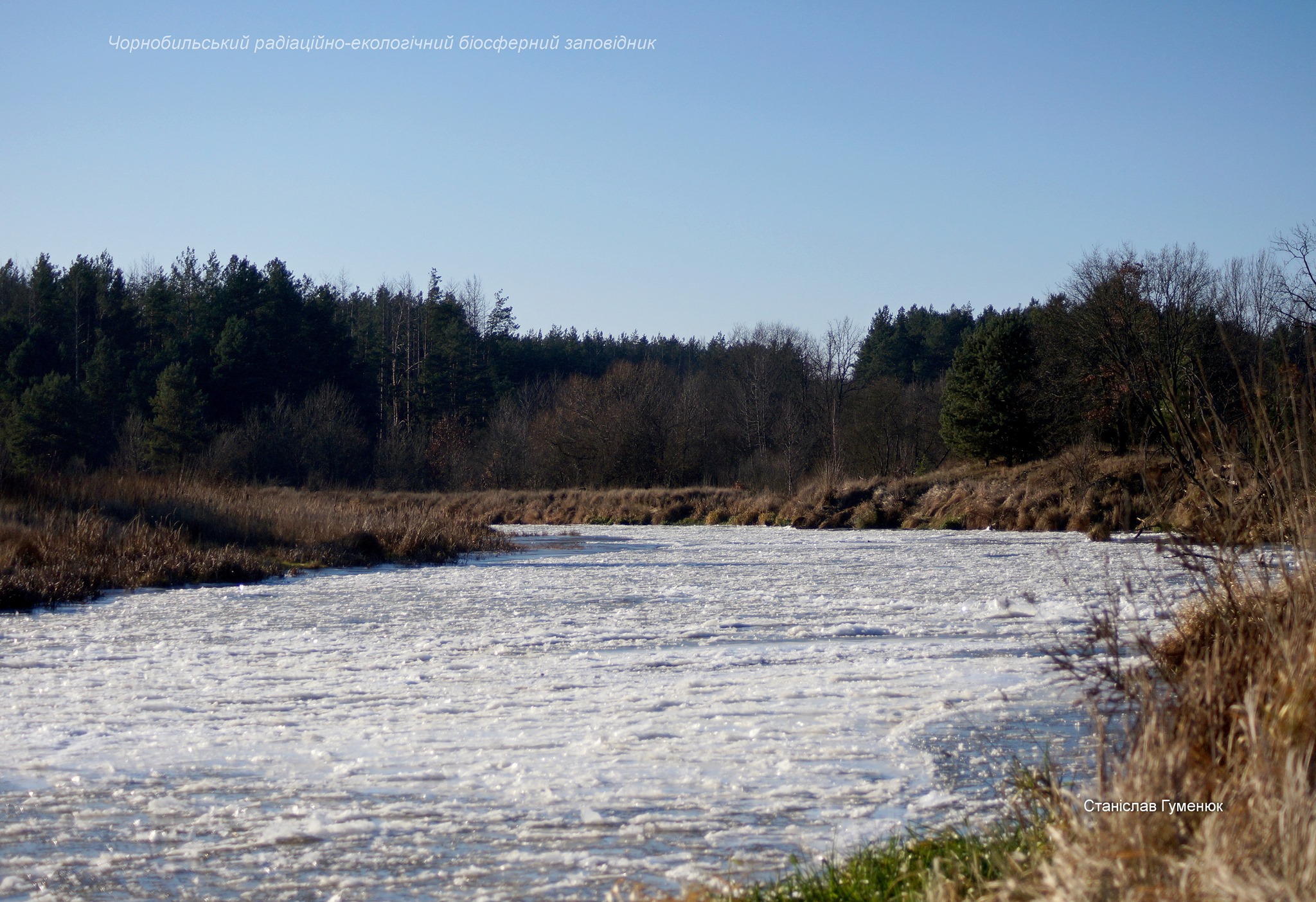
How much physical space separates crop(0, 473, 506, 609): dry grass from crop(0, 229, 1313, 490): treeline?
53.9ft

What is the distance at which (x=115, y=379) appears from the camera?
1898 inches

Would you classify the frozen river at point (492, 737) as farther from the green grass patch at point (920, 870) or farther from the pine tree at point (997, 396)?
the pine tree at point (997, 396)

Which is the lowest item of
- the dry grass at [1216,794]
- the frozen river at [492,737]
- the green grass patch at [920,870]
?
the frozen river at [492,737]

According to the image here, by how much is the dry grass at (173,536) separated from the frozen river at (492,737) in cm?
250

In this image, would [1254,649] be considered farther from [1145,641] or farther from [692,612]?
[692,612]

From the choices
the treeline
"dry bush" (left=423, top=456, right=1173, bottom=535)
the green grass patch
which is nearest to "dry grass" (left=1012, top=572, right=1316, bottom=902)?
the green grass patch

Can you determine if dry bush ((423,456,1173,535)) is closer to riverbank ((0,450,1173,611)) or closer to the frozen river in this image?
riverbank ((0,450,1173,611))

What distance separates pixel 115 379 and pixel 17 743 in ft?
159

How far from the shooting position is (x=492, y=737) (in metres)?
4.89

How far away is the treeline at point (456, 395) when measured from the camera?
34688mm

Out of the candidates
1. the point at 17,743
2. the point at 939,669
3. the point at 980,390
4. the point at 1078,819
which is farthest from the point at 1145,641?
the point at 980,390

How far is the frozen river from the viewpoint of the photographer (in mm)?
3344

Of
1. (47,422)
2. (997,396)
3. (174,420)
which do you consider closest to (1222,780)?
(997,396)

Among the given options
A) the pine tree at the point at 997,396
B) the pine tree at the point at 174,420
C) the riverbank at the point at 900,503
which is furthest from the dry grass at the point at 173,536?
the pine tree at the point at 174,420
